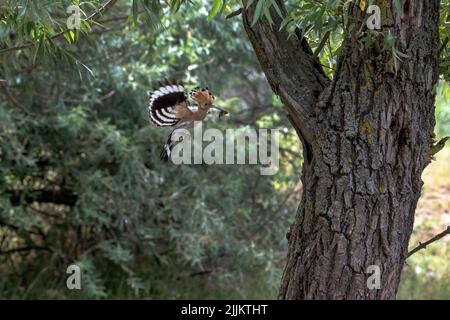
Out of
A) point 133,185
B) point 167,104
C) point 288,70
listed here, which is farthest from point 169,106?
point 133,185

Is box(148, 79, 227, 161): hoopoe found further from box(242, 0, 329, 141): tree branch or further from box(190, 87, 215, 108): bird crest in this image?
box(242, 0, 329, 141): tree branch

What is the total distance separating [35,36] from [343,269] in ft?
3.76

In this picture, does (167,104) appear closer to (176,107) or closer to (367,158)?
(176,107)

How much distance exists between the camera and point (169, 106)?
6.01 feet

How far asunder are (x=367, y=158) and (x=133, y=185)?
266 cm

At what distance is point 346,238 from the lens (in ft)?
5.95

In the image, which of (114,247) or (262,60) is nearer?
(262,60)

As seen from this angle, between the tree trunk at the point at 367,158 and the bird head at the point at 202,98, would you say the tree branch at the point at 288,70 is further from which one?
the bird head at the point at 202,98

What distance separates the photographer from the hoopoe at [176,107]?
1.83 metres

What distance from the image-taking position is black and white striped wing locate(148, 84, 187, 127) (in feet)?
6.00

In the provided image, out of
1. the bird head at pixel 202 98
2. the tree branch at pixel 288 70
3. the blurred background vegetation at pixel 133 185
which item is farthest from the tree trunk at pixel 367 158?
the blurred background vegetation at pixel 133 185

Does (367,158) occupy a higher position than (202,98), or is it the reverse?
(202,98)
